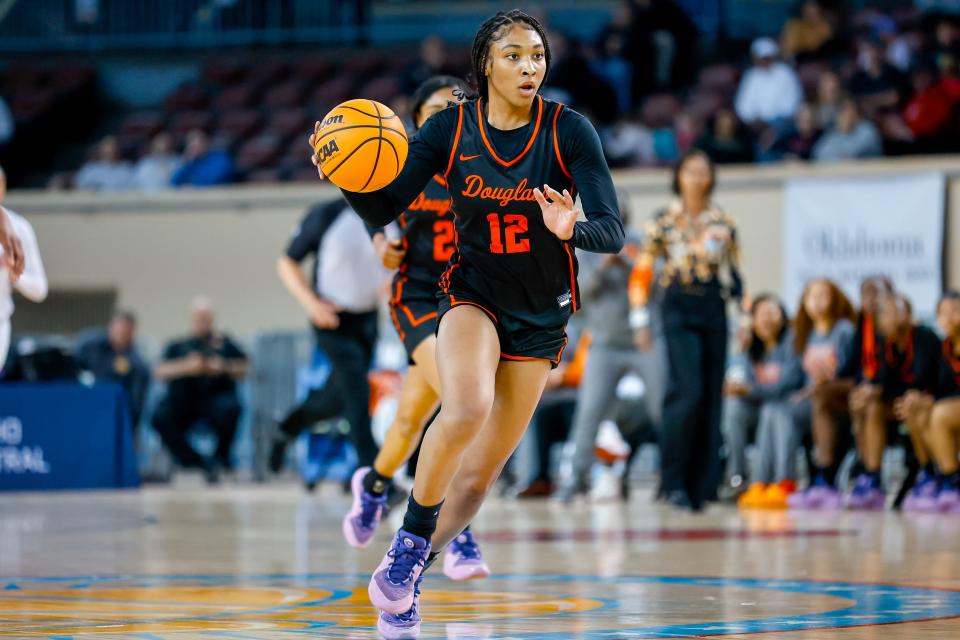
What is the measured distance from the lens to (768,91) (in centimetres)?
1714

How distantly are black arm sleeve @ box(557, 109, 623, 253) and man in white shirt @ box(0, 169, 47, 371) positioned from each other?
2646 mm

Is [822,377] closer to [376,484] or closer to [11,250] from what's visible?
[376,484]

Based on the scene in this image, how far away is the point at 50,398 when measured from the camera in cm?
1373

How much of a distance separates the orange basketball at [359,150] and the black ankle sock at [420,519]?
977 millimetres

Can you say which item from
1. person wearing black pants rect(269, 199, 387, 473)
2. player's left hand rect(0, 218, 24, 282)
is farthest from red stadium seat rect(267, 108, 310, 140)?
player's left hand rect(0, 218, 24, 282)

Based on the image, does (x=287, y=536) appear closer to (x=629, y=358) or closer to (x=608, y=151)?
(x=629, y=358)

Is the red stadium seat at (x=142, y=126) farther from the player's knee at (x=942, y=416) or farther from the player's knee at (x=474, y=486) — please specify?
the player's knee at (x=474, y=486)

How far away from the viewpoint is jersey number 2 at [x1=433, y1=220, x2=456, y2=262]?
6316 mm

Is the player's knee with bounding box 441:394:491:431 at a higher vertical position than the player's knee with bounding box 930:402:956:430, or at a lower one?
higher

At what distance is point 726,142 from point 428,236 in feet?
33.4

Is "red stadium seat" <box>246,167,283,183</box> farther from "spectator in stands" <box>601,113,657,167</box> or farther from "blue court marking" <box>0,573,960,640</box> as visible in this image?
"blue court marking" <box>0,573,960,640</box>

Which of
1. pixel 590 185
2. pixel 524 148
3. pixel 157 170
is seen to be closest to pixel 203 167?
pixel 157 170

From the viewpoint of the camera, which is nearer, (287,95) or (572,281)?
(572,281)

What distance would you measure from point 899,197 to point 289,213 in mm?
7055
